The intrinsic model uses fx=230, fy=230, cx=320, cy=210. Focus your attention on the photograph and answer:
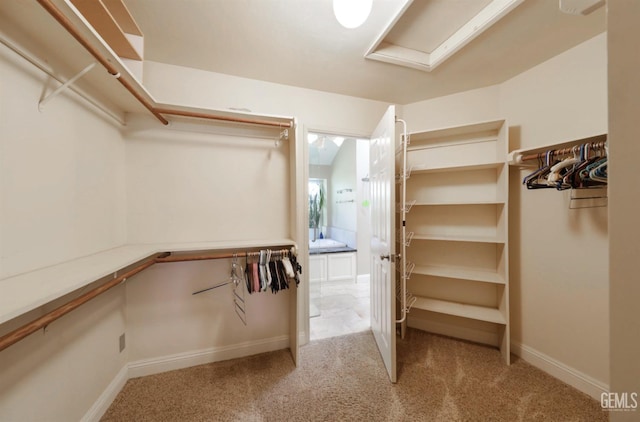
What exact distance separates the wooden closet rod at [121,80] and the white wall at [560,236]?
2091mm

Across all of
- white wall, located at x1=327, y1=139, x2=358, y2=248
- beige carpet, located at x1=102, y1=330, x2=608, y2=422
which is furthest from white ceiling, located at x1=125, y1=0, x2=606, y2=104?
beige carpet, located at x1=102, y1=330, x2=608, y2=422

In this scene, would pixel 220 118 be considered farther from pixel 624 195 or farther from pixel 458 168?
pixel 458 168

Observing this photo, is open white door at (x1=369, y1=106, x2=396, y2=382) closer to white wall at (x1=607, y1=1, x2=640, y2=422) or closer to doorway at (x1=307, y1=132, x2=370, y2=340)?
doorway at (x1=307, y1=132, x2=370, y2=340)

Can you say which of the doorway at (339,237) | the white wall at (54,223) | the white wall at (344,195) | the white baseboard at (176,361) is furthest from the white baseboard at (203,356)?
the white wall at (344,195)

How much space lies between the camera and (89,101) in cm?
138

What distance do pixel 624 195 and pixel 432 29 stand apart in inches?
71.2

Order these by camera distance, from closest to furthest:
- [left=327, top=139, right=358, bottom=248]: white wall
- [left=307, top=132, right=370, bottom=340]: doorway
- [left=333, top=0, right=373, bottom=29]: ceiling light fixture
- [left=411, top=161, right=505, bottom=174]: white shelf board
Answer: [left=333, top=0, right=373, bottom=29]: ceiling light fixture
[left=411, top=161, right=505, bottom=174]: white shelf board
[left=307, top=132, right=370, bottom=340]: doorway
[left=327, top=139, right=358, bottom=248]: white wall

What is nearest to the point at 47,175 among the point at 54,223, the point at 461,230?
the point at 54,223

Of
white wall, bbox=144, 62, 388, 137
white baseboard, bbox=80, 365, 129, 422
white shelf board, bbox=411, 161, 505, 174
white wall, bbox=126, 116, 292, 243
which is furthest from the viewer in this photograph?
white shelf board, bbox=411, 161, 505, 174

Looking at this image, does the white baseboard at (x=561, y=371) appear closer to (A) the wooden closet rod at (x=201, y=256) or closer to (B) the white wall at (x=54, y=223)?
(A) the wooden closet rod at (x=201, y=256)

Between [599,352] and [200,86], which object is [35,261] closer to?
[200,86]

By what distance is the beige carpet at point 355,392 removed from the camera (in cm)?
150

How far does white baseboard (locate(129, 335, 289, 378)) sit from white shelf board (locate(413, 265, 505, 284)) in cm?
151

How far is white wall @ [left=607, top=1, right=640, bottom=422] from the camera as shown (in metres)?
0.36
